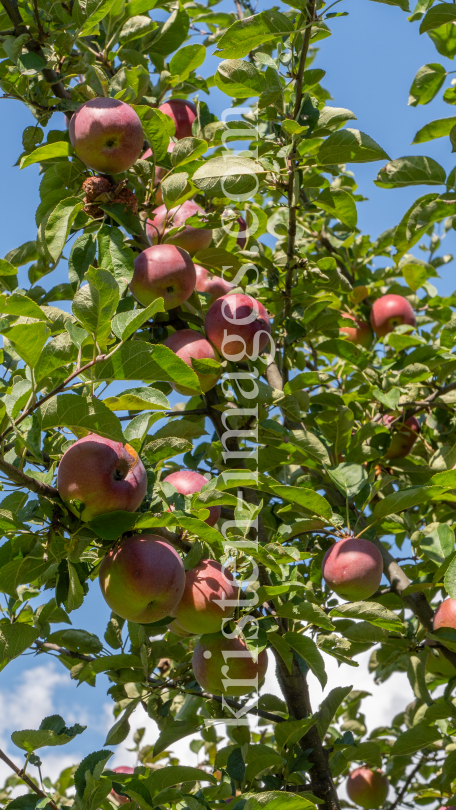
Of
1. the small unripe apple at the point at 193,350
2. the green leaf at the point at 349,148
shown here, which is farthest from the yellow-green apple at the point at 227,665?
the green leaf at the point at 349,148

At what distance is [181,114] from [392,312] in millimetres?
1426

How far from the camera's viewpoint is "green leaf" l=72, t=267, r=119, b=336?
1445mm

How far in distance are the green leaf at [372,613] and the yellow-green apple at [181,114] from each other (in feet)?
6.20

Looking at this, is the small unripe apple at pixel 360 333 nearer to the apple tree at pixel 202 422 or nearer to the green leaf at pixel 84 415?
the apple tree at pixel 202 422

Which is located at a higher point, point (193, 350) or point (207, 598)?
point (193, 350)

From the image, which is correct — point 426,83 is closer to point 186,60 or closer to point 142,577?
point 186,60

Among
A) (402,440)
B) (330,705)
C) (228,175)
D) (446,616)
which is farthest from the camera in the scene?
(402,440)

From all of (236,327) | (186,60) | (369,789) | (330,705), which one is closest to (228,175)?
(236,327)

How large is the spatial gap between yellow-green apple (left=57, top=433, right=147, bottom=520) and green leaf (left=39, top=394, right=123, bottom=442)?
3.5 inches

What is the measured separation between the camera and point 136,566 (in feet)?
5.13

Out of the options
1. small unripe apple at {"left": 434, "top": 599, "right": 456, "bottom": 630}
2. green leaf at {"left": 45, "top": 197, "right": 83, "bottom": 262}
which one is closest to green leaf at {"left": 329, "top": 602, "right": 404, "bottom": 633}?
small unripe apple at {"left": 434, "top": 599, "right": 456, "bottom": 630}

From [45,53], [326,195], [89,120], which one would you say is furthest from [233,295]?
[45,53]

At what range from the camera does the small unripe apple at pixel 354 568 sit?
6.88ft

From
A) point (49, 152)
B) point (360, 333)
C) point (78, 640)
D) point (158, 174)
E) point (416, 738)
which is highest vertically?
point (360, 333)
